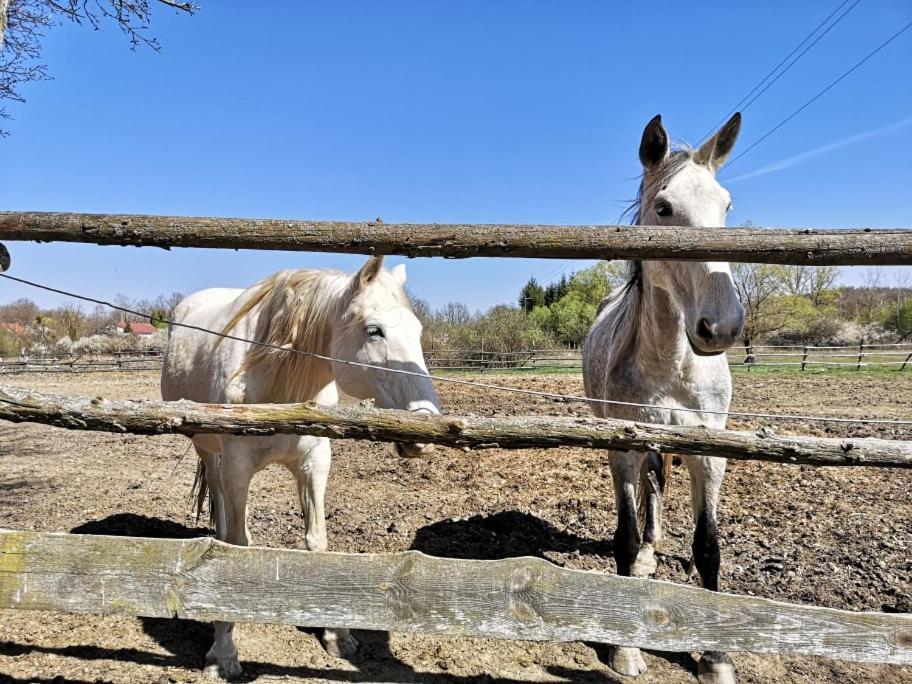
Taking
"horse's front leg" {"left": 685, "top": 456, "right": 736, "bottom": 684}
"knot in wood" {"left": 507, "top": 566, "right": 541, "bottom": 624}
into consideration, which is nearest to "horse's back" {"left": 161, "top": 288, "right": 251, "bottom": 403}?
"knot in wood" {"left": 507, "top": 566, "right": 541, "bottom": 624}

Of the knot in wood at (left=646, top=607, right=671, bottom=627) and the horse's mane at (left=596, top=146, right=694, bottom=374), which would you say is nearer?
the knot in wood at (left=646, top=607, right=671, bottom=627)

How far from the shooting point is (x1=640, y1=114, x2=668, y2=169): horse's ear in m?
3.12

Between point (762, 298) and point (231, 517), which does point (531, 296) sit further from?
point (231, 517)

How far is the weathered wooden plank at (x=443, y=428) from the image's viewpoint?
2.11 metres

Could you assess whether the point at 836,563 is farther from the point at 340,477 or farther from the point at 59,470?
the point at 59,470

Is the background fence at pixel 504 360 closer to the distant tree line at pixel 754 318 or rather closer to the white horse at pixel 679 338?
the distant tree line at pixel 754 318

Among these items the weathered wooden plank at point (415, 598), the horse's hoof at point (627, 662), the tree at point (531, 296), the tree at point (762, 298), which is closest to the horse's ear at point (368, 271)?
the weathered wooden plank at point (415, 598)

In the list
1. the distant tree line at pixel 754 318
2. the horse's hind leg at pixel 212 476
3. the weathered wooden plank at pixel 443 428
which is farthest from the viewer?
the distant tree line at pixel 754 318

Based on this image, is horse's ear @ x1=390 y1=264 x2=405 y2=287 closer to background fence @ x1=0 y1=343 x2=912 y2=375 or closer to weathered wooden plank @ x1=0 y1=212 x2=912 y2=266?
weathered wooden plank @ x1=0 y1=212 x2=912 y2=266

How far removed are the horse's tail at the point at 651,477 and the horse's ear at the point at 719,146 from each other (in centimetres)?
215

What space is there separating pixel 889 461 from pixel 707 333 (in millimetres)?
815

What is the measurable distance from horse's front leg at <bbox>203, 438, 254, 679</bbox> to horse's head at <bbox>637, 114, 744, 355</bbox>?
2.37m

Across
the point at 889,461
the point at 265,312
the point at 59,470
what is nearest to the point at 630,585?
the point at 889,461

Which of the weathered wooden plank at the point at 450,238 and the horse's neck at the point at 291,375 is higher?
the weathered wooden plank at the point at 450,238
